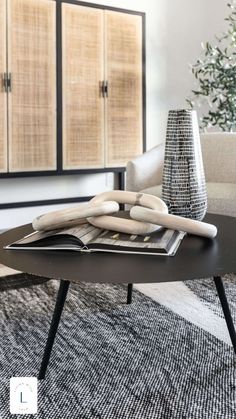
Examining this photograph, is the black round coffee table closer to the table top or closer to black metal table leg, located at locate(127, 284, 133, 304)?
the table top

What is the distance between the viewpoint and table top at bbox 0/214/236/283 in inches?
41.1

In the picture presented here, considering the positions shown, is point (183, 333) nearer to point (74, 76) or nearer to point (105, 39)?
point (74, 76)

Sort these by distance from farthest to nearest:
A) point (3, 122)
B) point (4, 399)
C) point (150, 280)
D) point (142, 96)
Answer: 1. point (142, 96)
2. point (3, 122)
3. point (4, 399)
4. point (150, 280)

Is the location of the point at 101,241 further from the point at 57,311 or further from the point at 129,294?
the point at 129,294

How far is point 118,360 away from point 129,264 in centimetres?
42

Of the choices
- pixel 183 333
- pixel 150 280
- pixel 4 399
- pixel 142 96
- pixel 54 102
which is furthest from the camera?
pixel 142 96

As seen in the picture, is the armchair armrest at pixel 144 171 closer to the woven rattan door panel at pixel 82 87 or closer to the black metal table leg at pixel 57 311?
the woven rattan door panel at pixel 82 87

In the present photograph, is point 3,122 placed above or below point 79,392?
above

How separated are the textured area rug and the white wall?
2.00 meters

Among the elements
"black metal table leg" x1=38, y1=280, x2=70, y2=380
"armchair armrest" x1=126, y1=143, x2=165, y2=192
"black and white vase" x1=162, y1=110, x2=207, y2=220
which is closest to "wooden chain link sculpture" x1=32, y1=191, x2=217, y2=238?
"black and white vase" x1=162, y1=110, x2=207, y2=220

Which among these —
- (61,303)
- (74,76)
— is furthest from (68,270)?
(74,76)

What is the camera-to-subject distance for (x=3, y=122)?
3133 millimetres

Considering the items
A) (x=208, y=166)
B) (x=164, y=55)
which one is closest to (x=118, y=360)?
(x=208, y=166)

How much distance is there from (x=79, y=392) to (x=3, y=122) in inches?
89.4
